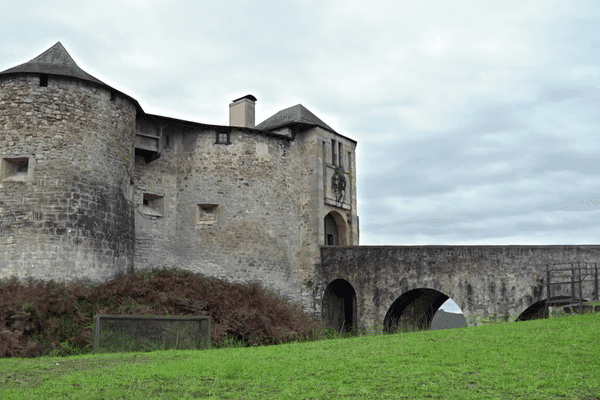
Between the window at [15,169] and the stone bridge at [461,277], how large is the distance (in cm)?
1180

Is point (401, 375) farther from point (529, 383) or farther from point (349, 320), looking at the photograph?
point (349, 320)

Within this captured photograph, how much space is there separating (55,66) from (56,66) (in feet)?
0.10

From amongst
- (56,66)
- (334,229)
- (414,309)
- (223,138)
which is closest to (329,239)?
(334,229)

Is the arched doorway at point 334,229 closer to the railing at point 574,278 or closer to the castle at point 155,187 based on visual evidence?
the castle at point 155,187

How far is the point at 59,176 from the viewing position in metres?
18.3

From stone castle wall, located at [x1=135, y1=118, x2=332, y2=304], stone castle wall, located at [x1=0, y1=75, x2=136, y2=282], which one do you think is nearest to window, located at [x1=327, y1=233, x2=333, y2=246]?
stone castle wall, located at [x1=135, y1=118, x2=332, y2=304]

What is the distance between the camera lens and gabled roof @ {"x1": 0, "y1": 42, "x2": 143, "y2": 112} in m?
19.0

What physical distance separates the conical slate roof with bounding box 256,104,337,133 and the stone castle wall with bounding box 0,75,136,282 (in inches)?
342

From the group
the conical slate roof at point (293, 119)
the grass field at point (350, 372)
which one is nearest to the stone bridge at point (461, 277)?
the conical slate roof at point (293, 119)

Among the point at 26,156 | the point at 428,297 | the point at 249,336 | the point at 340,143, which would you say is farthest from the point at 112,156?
the point at 428,297

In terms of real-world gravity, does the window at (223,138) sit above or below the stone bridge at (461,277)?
above

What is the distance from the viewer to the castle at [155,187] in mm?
18141

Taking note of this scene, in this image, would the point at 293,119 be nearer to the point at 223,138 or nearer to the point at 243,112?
the point at 243,112

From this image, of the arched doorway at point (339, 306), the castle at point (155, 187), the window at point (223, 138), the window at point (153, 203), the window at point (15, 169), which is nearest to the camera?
the castle at point (155, 187)
